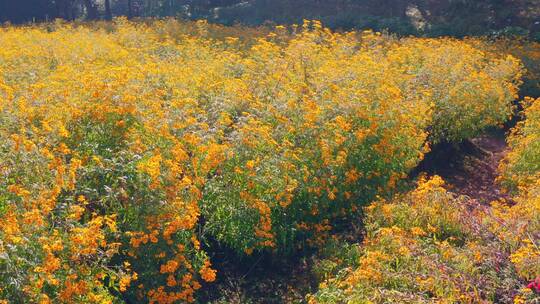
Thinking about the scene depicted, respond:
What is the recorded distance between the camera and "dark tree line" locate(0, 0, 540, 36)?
17.5m

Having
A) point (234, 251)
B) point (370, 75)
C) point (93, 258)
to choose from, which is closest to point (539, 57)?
point (370, 75)

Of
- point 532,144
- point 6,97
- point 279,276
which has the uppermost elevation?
point 6,97

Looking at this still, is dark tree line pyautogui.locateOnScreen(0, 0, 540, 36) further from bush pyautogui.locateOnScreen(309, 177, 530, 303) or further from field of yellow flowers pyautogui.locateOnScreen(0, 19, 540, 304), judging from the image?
bush pyautogui.locateOnScreen(309, 177, 530, 303)

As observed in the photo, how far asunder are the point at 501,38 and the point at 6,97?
44.6 ft

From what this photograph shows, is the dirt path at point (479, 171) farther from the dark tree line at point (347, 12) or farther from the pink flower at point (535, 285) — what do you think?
the dark tree line at point (347, 12)

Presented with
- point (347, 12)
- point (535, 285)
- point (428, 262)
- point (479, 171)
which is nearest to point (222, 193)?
point (428, 262)

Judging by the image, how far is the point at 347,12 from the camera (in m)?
20.2

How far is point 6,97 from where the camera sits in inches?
200

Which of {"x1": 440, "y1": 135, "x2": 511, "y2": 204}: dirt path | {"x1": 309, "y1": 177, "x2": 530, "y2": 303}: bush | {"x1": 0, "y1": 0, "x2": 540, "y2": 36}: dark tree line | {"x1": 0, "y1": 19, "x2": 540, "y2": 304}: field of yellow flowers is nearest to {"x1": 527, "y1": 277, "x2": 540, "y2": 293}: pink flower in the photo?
{"x1": 0, "y1": 19, "x2": 540, "y2": 304}: field of yellow flowers

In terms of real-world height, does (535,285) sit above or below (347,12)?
below

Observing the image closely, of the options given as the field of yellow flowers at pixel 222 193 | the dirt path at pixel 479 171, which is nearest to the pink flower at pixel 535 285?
the field of yellow flowers at pixel 222 193

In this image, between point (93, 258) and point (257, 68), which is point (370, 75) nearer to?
point (257, 68)

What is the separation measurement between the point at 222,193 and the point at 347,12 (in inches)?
648

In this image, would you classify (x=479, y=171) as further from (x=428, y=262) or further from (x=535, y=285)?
(x=535, y=285)
